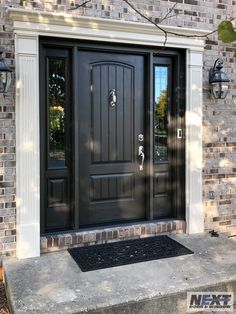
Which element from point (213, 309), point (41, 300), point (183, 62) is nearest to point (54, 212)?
point (41, 300)

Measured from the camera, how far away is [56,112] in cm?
385

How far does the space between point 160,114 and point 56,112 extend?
1256 millimetres

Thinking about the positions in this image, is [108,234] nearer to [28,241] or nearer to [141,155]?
[28,241]

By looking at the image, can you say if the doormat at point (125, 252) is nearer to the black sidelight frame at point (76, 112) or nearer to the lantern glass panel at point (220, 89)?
the black sidelight frame at point (76, 112)

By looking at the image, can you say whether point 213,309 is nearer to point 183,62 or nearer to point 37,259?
point 37,259

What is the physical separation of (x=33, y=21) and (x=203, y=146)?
234cm

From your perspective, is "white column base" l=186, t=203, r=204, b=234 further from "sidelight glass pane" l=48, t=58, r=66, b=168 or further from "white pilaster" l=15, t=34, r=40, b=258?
"white pilaster" l=15, t=34, r=40, b=258

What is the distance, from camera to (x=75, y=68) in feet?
12.4

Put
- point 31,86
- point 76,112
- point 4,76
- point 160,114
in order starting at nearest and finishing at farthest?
point 4,76 → point 31,86 → point 76,112 → point 160,114

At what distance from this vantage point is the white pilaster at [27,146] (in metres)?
3.49

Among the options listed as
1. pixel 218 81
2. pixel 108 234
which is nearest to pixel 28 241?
pixel 108 234

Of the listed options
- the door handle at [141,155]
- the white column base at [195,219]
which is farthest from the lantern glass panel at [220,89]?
the white column base at [195,219]

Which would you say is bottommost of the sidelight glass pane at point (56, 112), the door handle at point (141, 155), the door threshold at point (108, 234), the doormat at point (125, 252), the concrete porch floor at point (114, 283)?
the concrete porch floor at point (114, 283)

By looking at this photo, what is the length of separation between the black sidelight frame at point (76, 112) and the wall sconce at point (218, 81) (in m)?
0.35
